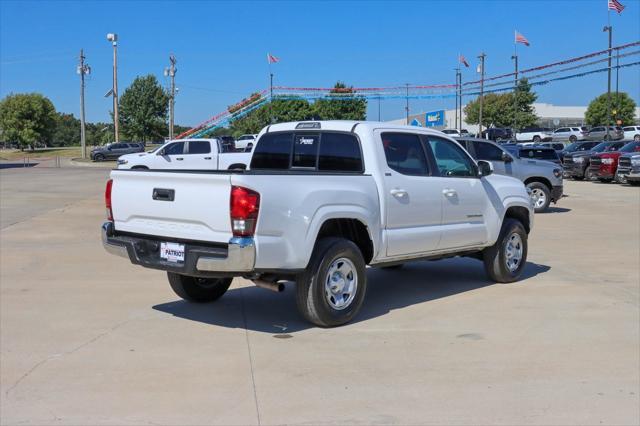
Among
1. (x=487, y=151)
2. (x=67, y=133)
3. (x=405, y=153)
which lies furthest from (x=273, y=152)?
(x=67, y=133)

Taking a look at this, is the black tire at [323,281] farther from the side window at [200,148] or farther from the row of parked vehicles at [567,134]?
the row of parked vehicles at [567,134]

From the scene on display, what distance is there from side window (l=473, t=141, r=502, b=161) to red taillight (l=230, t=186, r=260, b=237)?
1334 centimetres

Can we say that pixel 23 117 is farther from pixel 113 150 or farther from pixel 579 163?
pixel 579 163

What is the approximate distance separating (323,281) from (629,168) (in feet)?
80.8

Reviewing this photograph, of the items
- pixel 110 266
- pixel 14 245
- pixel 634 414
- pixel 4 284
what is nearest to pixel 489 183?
pixel 634 414

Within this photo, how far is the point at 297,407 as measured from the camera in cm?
449

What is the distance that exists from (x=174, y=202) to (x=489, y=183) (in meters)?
4.22

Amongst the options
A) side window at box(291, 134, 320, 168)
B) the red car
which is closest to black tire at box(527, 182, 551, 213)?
side window at box(291, 134, 320, 168)

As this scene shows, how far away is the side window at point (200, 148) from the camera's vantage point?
25.5 m

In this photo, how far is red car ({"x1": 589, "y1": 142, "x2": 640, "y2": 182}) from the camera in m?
28.7

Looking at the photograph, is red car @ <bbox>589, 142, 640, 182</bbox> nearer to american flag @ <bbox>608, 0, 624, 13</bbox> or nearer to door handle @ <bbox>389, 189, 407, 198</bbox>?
american flag @ <bbox>608, 0, 624, 13</bbox>

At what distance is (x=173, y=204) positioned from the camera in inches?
229

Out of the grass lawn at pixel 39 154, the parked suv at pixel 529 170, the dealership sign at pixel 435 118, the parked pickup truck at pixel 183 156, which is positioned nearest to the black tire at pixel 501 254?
the parked suv at pixel 529 170

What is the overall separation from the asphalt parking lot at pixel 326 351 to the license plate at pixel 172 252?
30.6 inches
